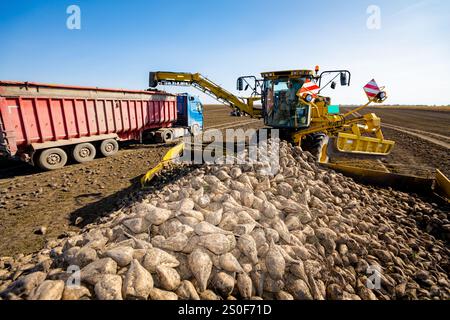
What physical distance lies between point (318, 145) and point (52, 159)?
939 cm

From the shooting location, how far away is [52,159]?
25.9ft

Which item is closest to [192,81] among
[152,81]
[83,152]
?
[152,81]

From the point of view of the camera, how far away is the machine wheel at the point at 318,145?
7.32 metres

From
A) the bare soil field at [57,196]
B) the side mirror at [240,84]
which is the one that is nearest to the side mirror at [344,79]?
the side mirror at [240,84]

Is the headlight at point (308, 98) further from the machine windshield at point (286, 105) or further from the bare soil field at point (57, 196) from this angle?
the bare soil field at point (57, 196)

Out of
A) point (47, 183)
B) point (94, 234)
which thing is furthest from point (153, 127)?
point (94, 234)

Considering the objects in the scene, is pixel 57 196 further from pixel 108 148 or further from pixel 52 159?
pixel 108 148

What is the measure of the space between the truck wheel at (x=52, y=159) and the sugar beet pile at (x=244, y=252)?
17.1 feet

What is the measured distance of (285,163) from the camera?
194 inches

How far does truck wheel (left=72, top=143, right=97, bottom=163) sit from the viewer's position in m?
8.56

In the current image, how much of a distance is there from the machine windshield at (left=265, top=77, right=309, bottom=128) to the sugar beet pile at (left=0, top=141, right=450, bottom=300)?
12.0 feet
